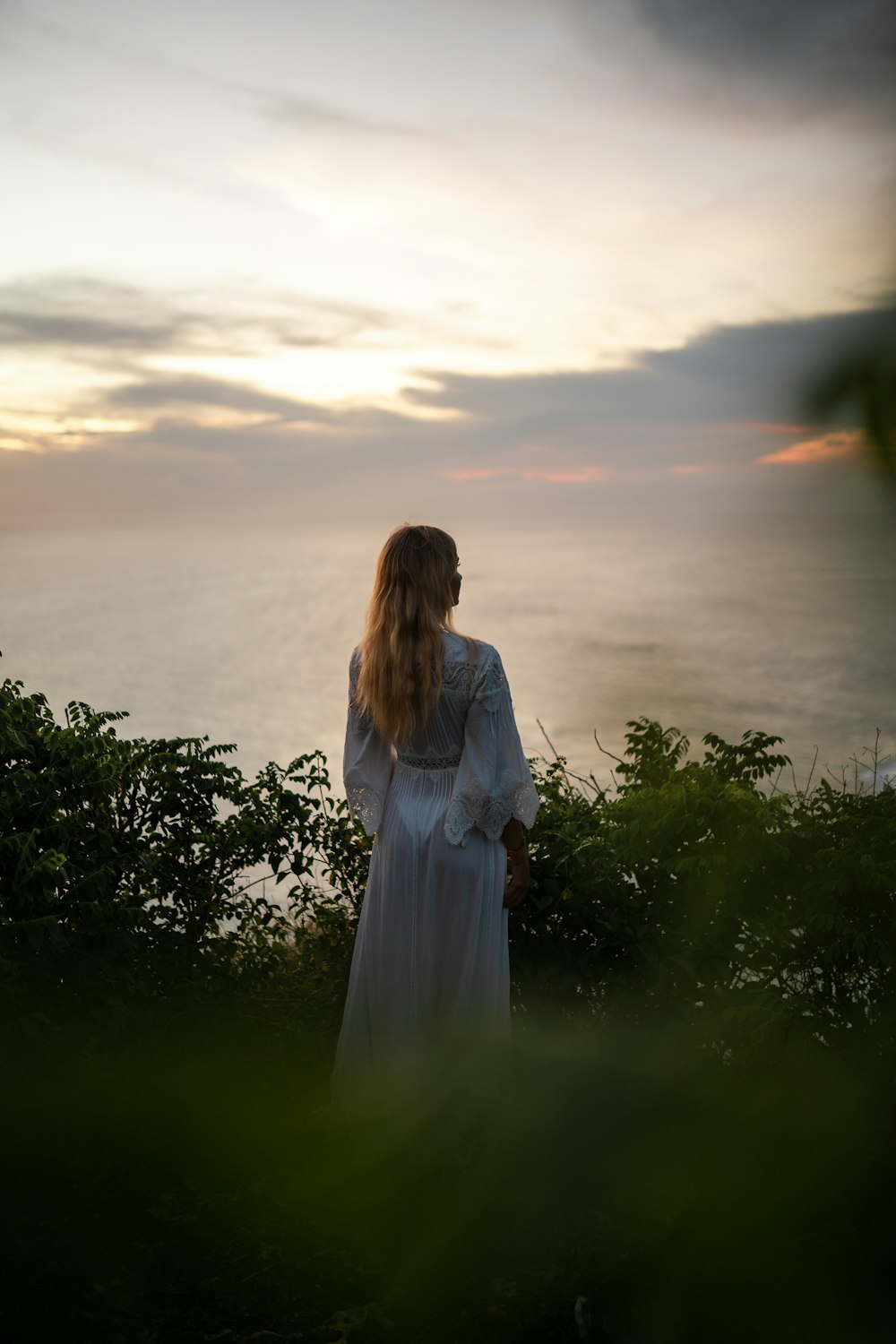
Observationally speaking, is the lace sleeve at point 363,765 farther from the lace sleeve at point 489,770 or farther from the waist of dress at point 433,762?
the lace sleeve at point 489,770

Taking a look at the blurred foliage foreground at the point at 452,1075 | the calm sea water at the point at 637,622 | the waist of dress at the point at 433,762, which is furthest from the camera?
the waist of dress at the point at 433,762

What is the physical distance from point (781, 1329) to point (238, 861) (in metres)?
2.76

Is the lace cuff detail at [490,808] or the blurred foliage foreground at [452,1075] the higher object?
the lace cuff detail at [490,808]

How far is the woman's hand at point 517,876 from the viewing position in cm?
394

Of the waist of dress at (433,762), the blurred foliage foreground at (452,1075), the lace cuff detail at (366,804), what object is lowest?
the blurred foliage foreground at (452,1075)

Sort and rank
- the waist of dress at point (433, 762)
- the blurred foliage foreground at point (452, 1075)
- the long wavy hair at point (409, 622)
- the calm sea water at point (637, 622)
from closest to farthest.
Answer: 1. the calm sea water at point (637, 622)
2. the blurred foliage foreground at point (452, 1075)
3. the long wavy hair at point (409, 622)
4. the waist of dress at point (433, 762)

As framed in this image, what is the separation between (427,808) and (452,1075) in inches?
37.5

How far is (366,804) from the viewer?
12.9 feet

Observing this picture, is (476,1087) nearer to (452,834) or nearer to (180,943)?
(452,834)

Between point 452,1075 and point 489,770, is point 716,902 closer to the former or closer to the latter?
point 489,770

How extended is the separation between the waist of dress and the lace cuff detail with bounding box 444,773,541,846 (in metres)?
0.18

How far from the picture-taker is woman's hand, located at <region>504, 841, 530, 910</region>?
3939mm

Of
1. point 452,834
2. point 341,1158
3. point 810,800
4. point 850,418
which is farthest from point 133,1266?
point 850,418

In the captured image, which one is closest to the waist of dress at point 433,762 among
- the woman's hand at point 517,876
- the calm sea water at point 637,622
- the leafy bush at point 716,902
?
the woman's hand at point 517,876
